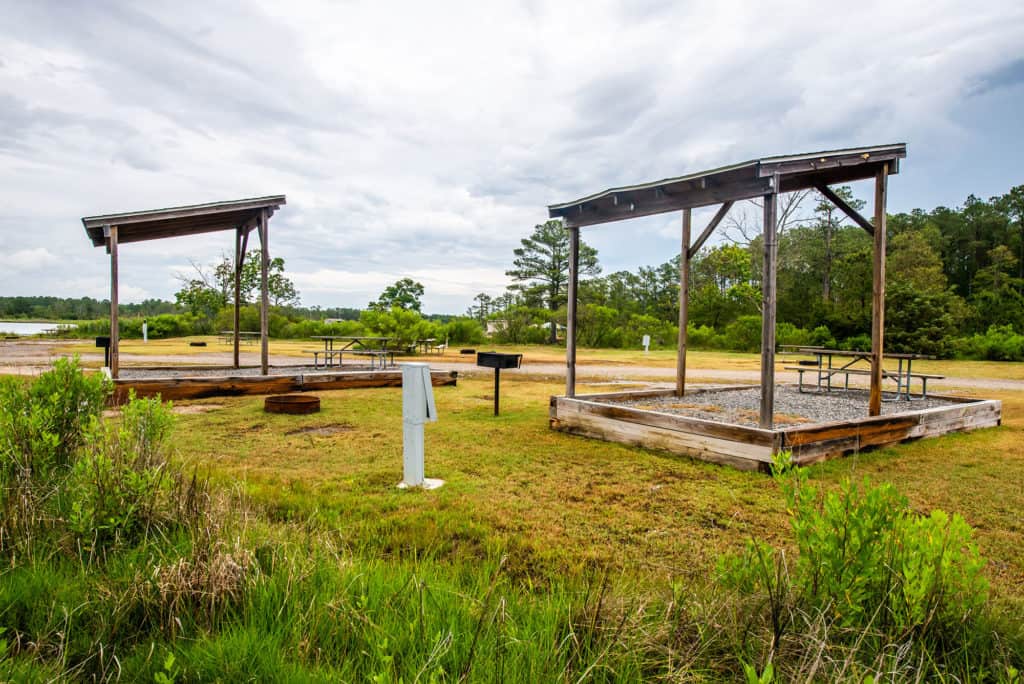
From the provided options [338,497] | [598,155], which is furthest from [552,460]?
[598,155]

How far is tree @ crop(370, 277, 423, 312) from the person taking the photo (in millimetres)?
41344

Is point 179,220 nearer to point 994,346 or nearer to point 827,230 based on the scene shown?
point 994,346

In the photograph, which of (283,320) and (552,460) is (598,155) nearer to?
(552,460)

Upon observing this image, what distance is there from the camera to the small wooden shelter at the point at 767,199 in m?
4.66

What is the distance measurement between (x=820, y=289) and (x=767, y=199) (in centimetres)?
3660

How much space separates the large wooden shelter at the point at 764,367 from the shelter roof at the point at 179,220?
5.64 metres

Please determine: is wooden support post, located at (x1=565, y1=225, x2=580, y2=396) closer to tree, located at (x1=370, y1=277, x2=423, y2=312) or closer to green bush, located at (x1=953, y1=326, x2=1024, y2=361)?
green bush, located at (x1=953, y1=326, x2=1024, y2=361)

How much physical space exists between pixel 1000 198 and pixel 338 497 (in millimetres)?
54972

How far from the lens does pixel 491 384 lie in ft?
34.9

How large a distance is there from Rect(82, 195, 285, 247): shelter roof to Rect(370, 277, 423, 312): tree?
100 ft

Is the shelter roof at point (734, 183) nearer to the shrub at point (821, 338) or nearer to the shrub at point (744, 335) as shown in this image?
the shrub at point (821, 338)

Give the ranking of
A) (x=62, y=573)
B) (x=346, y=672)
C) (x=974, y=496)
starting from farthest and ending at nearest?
(x=974, y=496)
(x=62, y=573)
(x=346, y=672)

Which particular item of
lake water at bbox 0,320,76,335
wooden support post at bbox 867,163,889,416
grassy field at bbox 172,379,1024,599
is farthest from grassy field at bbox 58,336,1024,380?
lake water at bbox 0,320,76,335

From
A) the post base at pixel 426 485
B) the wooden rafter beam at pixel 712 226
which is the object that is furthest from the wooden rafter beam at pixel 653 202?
the post base at pixel 426 485
